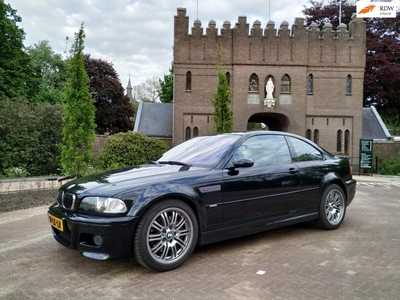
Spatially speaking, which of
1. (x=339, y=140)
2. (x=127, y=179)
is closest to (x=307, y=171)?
(x=127, y=179)

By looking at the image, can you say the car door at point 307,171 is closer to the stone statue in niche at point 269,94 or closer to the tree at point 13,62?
the stone statue in niche at point 269,94

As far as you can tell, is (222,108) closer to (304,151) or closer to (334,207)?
(304,151)

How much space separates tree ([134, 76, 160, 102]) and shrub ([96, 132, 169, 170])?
43.4 metres

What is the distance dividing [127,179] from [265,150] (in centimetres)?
205

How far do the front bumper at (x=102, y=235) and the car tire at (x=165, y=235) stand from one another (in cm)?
12

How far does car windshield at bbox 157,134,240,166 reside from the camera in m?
4.26

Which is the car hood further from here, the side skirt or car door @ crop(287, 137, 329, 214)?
car door @ crop(287, 137, 329, 214)

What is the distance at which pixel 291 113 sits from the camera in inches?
918

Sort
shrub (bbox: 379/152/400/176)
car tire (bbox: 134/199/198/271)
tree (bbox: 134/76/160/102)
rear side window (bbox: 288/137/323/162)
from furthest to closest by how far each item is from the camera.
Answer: tree (bbox: 134/76/160/102), shrub (bbox: 379/152/400/176), rear side window (bbox: 288/137/323/162), car tire (bbox: 134/199/198/271)

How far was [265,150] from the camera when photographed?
4617 mm

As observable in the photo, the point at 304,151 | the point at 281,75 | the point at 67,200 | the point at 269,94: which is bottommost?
the point at 67,200

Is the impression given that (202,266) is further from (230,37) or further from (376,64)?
(376,64)

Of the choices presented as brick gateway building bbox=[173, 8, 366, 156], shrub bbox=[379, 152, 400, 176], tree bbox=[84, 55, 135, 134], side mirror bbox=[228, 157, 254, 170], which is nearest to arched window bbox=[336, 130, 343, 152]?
brick gateway building bbox=[173, 8, 366, 156]

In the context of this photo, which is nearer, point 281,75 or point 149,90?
point 281,75
